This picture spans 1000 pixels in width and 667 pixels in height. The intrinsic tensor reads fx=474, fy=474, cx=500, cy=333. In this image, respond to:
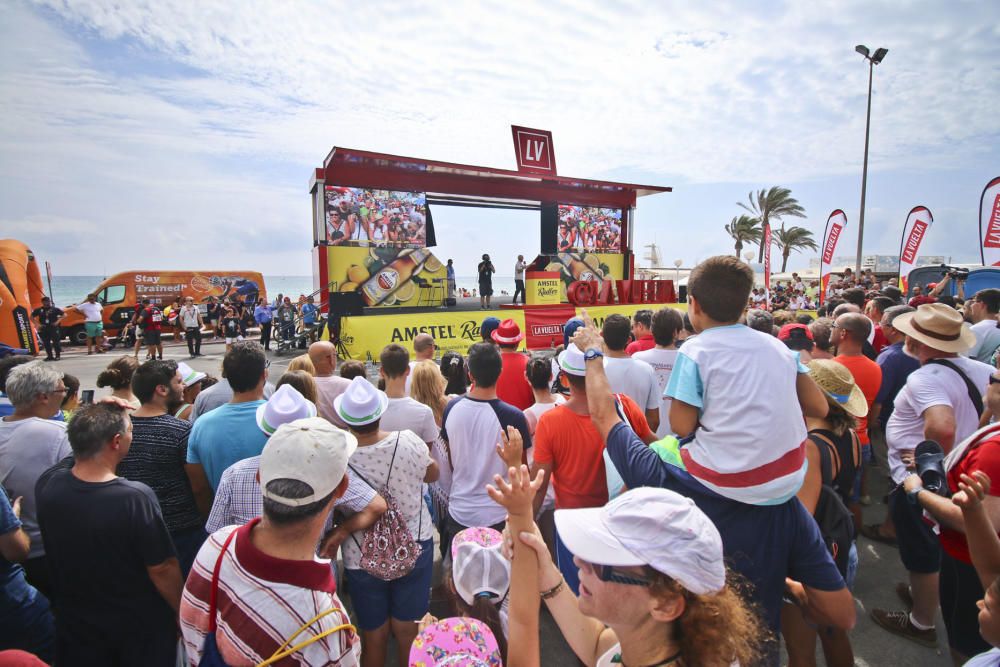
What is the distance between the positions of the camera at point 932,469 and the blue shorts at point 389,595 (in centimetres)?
252

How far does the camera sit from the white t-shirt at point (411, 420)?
3.34 metres

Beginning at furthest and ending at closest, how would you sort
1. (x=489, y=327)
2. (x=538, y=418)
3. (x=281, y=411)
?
1. (x=489, y=327)
2. (x=538, y=418)
3. (x=281, y=411)

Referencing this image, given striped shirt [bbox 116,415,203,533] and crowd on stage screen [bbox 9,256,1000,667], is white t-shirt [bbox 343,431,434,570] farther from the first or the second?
striped shirt [bbox 116,415,203,533]

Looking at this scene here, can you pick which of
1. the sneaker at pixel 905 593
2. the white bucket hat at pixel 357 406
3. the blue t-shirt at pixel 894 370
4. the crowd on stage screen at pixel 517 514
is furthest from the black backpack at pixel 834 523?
the blue t-shirt at pixel 894 370

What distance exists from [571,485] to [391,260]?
46.9 feet

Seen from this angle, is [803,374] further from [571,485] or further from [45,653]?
[45,653]

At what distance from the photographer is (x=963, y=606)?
219 centimetres

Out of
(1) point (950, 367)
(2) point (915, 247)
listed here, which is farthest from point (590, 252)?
(1) point (950, 367)

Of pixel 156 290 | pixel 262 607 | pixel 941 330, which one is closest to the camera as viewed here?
pixel 262 607

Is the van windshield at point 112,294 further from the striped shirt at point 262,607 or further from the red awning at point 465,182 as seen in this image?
the striped shirt at point 262,607

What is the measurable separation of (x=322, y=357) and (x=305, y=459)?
10.6 feet

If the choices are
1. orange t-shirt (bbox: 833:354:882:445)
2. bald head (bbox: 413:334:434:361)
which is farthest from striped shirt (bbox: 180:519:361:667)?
orange t-shirt (bbox: 833:354:882:445)

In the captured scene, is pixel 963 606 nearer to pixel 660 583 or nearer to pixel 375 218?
pixel 660 583

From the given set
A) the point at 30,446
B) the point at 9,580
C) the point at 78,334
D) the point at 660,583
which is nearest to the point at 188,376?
the point at 30,446
